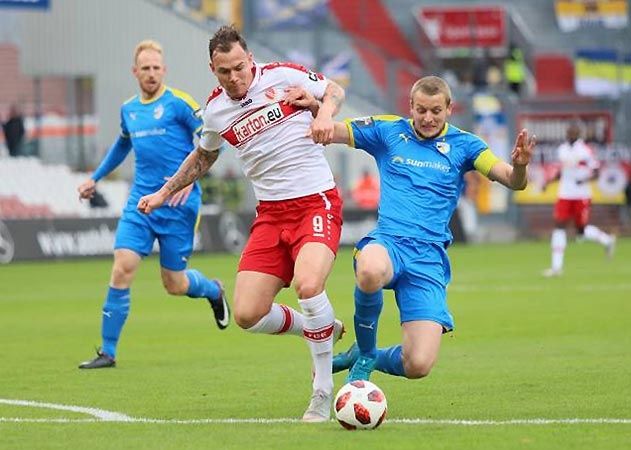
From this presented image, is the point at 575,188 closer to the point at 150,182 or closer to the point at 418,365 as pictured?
the point at 150,182

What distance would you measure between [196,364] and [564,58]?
28.5 metres

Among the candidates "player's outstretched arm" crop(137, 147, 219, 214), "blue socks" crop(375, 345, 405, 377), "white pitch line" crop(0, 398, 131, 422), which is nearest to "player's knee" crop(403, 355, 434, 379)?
"blue socks" crop(375, 345, 405, 377)

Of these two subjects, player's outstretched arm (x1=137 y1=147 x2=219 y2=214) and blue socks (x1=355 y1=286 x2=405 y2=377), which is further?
player's outstretched arm (x1=137 y1=147 x2=219 y2=214)

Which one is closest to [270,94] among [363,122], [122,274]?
[363,122]

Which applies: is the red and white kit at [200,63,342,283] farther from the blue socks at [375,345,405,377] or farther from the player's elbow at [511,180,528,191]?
the player's elbow at [511,180,528,191]

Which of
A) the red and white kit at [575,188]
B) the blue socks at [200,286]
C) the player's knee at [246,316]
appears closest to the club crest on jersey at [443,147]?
the player's knee at [246,316]

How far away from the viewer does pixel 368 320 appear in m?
9.50

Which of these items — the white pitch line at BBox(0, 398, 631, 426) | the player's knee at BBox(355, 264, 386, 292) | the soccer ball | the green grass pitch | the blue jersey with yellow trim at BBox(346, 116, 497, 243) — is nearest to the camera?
the green grass pitch

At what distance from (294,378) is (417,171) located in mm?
2531

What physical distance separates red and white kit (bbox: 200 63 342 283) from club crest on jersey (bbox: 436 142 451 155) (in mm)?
767

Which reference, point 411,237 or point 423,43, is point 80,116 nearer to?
point 423,43

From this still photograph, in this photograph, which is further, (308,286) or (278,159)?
(278,159)

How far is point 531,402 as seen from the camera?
985 centimetres

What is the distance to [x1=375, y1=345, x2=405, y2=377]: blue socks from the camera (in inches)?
370
